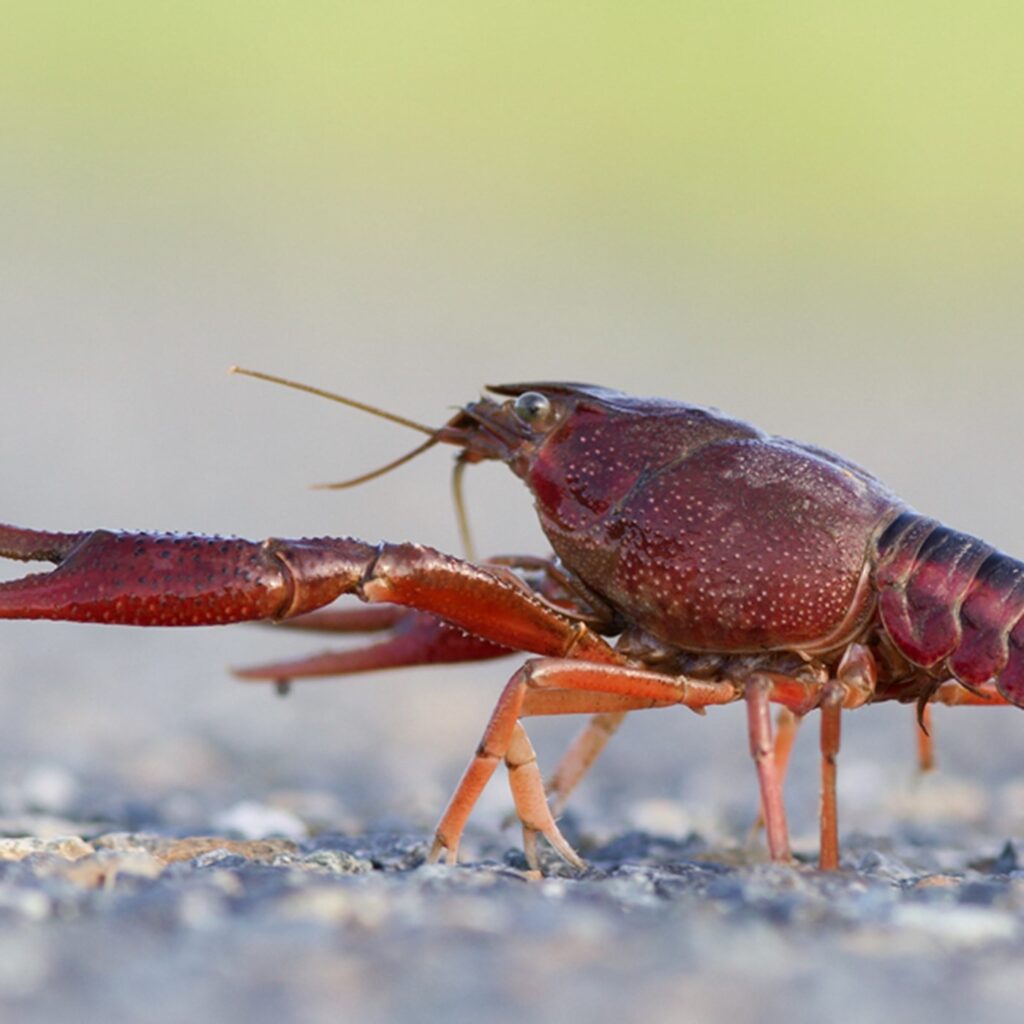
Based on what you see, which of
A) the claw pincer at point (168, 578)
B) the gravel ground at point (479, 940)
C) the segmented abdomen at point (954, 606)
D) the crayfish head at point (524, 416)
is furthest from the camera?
the crayfish head at point (524, 416)

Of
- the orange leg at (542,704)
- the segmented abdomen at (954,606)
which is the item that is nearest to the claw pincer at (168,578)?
the orange leg at (542,704)

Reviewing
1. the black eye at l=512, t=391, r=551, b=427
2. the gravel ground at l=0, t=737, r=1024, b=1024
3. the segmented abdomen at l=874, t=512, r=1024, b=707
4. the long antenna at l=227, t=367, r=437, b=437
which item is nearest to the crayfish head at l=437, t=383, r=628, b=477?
the black eye at l=512, t=391, r=551, b=427

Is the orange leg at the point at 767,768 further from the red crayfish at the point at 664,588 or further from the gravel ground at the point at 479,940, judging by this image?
the gravel ground at the point at 479,940

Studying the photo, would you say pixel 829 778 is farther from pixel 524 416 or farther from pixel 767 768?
pixel 524 416

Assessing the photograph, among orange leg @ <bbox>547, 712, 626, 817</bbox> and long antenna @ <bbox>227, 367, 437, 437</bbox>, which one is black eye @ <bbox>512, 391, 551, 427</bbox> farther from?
orange leg @ <bbox>547, 712, 626, 817</bbox>

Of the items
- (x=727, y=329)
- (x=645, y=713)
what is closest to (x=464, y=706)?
(x=645, y=713)

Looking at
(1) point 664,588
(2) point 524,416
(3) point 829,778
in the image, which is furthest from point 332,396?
(3) point 829,778

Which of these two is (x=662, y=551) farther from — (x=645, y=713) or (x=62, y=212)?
(x=62, y=212)

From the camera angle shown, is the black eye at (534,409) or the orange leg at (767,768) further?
the black eye at (534,409)
